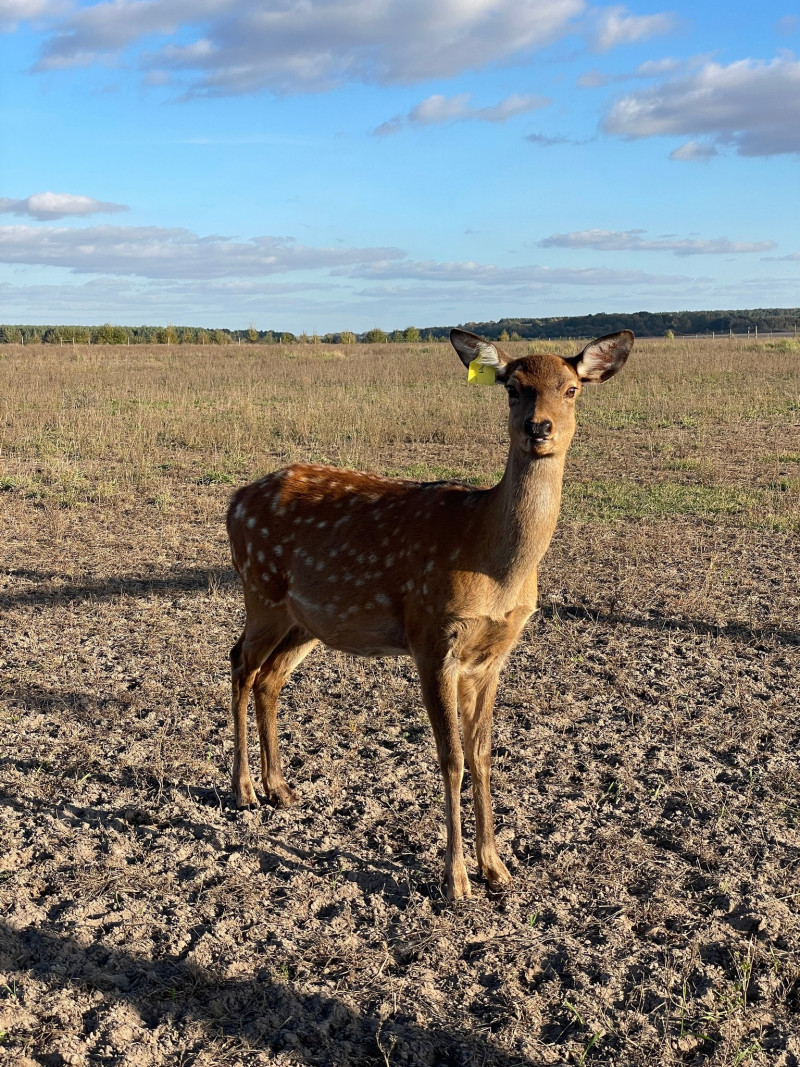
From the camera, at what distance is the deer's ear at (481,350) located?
14.0 ft

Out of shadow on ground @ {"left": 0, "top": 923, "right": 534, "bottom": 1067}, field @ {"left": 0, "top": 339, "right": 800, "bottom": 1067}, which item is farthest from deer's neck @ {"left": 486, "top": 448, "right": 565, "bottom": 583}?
shadow on ground @ {"left": 0, "top": 923, "right": 534, "bottom": 1067}

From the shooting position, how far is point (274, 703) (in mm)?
4957

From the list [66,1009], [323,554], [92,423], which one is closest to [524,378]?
[323,554]

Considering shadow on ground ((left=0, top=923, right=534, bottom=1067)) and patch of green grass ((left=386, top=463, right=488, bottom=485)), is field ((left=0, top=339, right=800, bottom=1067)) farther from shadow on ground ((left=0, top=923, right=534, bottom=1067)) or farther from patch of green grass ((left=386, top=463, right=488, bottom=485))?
patch of green grass ((left=386, top=463, right=488, bottom=485))

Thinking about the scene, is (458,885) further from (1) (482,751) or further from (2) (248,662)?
(2) (248,662)

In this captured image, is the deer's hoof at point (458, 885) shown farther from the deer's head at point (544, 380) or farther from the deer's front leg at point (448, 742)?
the deer's head at point (544, 380)

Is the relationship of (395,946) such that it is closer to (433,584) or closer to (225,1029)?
(225,1029)

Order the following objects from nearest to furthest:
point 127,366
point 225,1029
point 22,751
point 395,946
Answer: point 225,1029 → point 395,946 → point 22,751 → point 127,366

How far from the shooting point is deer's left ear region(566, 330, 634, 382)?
4.23m

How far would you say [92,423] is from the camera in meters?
15.9

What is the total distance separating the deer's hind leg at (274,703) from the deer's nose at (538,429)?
5.85ft

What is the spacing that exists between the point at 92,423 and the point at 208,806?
12305 mm

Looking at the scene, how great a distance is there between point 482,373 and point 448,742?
5.46 ft

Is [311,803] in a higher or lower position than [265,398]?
lower
